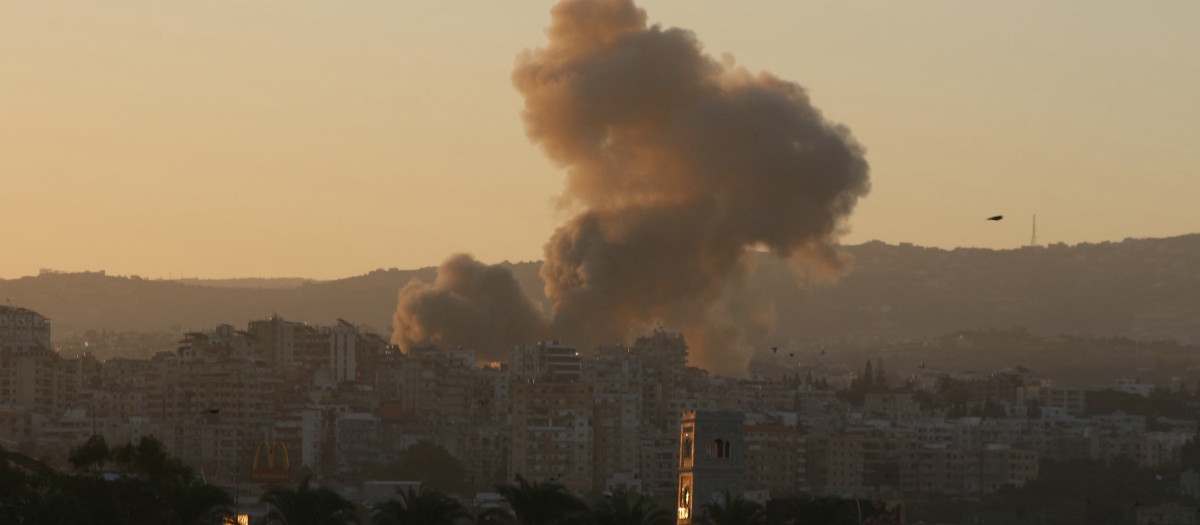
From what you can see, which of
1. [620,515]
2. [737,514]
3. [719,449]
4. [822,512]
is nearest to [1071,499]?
[719,449]

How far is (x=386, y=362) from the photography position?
465 ft

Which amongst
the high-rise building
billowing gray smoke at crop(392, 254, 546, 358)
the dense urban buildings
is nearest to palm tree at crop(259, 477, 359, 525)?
the dense urban buildings

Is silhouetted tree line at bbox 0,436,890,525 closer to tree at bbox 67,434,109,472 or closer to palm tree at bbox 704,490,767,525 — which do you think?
palm tree at bbox 704,490,767,525

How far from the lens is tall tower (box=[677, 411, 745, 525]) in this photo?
66.1 meters

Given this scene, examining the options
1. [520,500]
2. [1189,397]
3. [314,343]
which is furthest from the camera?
[1189,397]

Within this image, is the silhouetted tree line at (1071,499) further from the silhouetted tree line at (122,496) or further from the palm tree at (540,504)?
the palm tree at (540,504)

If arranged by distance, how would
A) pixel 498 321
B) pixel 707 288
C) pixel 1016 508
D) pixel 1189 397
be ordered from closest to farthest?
1. pixel 1016 508
2. pixel 707 288
3. pixel 498 321
4. pixel 1189 397

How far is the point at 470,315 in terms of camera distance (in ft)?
455

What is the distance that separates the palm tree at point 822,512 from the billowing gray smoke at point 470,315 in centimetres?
7948

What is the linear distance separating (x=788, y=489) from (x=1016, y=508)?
12775 millimetres

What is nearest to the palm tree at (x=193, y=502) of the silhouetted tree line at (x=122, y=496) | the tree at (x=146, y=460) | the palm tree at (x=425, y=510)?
the silhouetted tree line at (x=122, y=496)

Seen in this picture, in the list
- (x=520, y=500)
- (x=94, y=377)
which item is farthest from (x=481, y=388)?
(x=520, y=500)

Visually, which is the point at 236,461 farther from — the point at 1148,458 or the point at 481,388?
the point at 1148,458

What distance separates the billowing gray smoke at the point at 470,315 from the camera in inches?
5330
